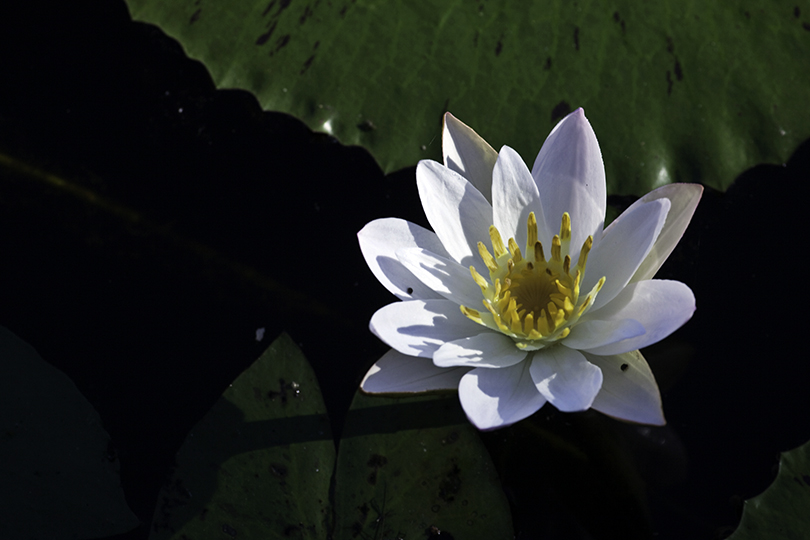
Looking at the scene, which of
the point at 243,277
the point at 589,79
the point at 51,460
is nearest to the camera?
the point at 51,460

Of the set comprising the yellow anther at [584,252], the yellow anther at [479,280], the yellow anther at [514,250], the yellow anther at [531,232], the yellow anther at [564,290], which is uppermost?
the yellow anther at [584,252]

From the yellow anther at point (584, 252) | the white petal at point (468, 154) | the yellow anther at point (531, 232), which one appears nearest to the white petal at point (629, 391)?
the yellow anther at point (584, 252)

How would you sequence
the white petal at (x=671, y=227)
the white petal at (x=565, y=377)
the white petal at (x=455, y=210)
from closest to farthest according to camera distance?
the white petal at (x=565, y=377) → the white petal at (x=671, y=227) → the white petal at (x=455, y=210)

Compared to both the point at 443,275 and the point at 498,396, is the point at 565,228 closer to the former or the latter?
the point at 443,275

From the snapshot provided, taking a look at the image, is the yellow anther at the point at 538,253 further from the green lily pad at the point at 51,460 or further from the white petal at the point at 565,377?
the green lily pad at the point at 51,460

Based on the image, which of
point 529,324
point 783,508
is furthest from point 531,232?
point 783,508

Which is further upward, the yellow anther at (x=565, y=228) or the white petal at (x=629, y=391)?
the yellow anther at (x=565, y=228)

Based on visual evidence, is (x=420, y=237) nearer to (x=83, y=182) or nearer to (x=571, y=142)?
(x=571, y=142)
